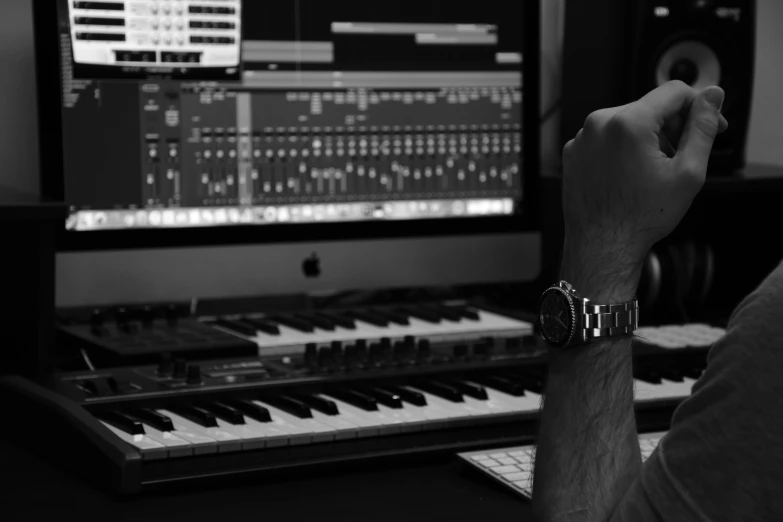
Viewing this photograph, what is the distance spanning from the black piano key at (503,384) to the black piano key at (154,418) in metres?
0.38

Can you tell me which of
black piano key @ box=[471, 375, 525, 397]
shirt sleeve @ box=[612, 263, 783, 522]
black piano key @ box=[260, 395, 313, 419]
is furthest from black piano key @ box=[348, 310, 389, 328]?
shirt sleeve @ box=[612, 263, 783, 522]

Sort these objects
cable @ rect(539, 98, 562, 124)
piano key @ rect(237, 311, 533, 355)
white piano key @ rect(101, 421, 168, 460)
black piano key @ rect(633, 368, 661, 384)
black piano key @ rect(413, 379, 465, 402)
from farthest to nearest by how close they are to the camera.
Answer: cable @ rect(539, 98, 562, 124) → piano key @ rect(237, 311, 533, 355) → black piano key @ rect(633, 368, 661, 384) → black piano key @ rect(413, 379, 465, 402) → white piano key @ rect(101, 421, 168, 460)

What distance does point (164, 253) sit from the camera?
1.73 m

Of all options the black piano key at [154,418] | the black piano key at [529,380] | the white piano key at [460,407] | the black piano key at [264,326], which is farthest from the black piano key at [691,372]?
the black piano key at [154,418]

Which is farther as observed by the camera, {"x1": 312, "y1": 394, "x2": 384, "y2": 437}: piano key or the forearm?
{"x1": 312, "y1": 394, "x2": 384, "y2": 437}: piano key

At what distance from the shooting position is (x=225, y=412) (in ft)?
3.76

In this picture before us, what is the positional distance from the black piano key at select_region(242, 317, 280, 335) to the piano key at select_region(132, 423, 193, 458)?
426 millimetres

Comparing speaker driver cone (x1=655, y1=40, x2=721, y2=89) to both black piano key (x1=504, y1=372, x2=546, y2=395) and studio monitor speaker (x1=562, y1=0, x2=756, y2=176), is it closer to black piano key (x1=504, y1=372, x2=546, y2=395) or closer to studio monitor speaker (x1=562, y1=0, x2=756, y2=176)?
studio monitor speaker (x1=562, y1=0, x2=756, y2=176)

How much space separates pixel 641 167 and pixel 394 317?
28.8 inches

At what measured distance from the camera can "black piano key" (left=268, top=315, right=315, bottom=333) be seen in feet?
5.04

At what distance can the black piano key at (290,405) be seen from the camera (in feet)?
3.80

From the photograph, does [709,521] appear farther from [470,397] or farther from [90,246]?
[90,246]

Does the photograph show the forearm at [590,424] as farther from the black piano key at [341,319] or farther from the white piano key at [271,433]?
the black piano key at [341,319]

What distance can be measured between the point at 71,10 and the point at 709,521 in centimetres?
107
